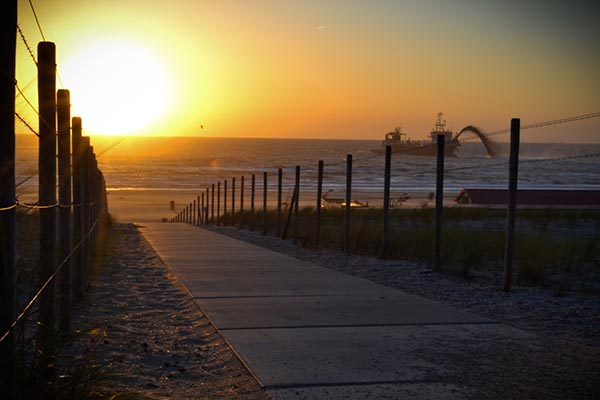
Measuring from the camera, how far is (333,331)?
21.5ft

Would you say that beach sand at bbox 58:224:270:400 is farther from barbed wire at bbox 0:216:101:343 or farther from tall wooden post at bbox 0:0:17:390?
tall wooden post at bbox 0:0:17:390

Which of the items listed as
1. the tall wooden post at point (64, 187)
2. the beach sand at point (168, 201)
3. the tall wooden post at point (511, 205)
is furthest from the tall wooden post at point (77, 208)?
the beach sand at point (168, 201)

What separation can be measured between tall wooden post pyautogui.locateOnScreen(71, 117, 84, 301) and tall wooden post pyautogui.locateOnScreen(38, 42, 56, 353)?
75.0 inches

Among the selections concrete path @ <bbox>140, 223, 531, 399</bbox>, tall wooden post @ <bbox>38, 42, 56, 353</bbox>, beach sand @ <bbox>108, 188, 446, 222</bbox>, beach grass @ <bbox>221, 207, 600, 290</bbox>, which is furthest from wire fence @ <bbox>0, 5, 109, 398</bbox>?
beach sand @ <bbox>108, 188, 446, 222</bbox>

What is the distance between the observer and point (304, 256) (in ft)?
45.9

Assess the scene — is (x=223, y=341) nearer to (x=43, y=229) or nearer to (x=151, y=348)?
(x=151, y=348)

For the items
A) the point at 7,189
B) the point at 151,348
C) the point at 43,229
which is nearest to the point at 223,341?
the point at 151,348

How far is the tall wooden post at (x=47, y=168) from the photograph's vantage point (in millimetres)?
5531

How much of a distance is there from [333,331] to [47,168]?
108 inches

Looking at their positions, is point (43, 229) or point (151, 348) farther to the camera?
point (151, 348)

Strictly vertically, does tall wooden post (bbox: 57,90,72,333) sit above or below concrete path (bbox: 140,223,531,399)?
above

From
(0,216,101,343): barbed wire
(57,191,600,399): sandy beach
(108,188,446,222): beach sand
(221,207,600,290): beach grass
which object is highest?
(0,216,101,343): barbed wire

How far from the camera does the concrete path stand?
497 centimetres

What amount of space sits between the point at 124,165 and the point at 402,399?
97.9 m
